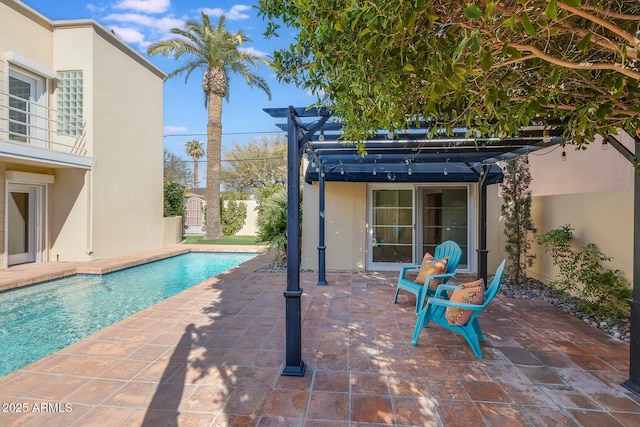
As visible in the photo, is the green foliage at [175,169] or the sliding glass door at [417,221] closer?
the sliding glass door at [417,221]

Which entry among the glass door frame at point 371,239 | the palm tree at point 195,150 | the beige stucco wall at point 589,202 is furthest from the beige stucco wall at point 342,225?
the palm tree at point 195,150

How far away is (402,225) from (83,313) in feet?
26.5

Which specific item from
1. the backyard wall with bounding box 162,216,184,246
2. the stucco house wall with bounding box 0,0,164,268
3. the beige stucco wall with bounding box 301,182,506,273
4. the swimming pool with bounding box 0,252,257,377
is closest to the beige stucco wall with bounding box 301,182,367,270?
the beige stucco wall with bounding box 301,182,506,273

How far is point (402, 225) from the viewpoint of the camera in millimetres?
9914

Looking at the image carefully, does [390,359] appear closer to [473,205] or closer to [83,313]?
[83,313]

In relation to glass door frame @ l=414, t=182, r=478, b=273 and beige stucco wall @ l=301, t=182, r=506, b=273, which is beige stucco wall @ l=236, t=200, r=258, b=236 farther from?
glass door frame @ l=414, t=182, r=478, b=273

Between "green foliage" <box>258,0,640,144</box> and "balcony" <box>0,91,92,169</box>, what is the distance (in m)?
9.75

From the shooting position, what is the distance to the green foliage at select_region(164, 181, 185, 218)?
17.5m

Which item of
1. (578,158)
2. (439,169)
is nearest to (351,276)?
(439,169)

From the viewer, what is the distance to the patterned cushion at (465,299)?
4.37 metres

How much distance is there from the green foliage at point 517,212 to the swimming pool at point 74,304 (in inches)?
341

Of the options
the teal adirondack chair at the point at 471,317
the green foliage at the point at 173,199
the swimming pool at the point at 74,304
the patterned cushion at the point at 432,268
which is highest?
the green foliage at the point at 173,199

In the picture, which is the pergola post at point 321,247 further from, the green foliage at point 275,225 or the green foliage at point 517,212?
the green foliage at point 517,212

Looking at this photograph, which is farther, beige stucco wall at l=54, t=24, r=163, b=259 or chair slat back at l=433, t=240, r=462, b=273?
beige stucco wall at l=54, t=24, r=163, b=259
